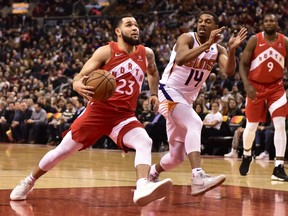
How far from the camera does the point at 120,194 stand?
740cm

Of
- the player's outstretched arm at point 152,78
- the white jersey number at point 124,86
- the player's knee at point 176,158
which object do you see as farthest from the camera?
the player's knee at point 176,158

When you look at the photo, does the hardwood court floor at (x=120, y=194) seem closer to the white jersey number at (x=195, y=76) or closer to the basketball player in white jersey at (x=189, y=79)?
the basketball player in white jersey at (x=189, y=79)

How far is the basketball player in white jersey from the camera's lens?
7.09m

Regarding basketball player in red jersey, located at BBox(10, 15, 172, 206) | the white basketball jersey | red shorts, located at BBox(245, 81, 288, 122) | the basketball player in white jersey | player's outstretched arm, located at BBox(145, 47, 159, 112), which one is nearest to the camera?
basketball player in red jersey, located at BBox(10, 15, 172, 206)

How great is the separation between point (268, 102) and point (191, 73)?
2225 millimetres

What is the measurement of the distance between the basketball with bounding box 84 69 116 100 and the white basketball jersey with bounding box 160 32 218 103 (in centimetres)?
141

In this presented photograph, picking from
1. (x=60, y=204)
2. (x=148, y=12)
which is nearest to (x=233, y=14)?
(x=148, y=12)

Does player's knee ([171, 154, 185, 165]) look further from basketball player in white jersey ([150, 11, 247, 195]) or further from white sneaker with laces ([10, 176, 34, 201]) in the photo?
white sneaker with laces ([10, 176, 34, 201])

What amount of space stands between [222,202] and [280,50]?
3.16 meters

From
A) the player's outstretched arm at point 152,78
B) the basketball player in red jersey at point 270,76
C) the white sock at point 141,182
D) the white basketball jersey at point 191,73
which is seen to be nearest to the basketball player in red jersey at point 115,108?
the player's outstretched arm at point 152,78

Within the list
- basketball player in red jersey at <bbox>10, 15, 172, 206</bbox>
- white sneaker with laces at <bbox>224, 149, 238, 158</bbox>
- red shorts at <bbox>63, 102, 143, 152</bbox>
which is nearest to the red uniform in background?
basketball player in red jersey at <bbox>10, 15, 172, 206</bbox>

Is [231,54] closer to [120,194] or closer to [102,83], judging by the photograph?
[102,83]

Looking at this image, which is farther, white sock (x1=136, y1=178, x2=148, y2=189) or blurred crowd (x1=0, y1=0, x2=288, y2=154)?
blurred crowd (x1=0, y1=0, x2=288, y2=154)

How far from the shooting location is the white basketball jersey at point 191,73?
24.6 ft
